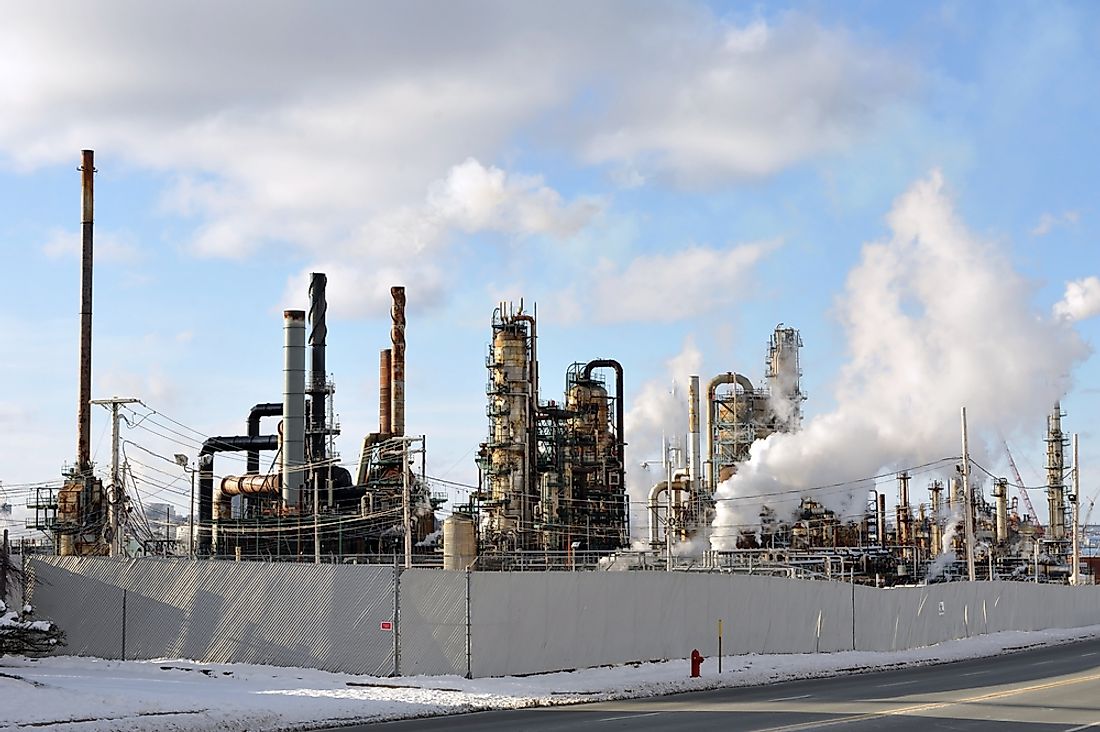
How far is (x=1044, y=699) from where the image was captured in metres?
25.3

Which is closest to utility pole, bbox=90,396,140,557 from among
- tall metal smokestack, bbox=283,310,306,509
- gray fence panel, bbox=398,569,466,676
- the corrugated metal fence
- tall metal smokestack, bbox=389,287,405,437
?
the corrugated metal fence

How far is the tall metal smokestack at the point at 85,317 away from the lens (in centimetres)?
5744

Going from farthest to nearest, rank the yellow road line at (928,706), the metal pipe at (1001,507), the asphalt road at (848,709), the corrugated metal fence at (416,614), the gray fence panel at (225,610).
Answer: the metal pipe at (1001,507)
the gray fence panel at (225,610)
the corrugated metal fence at (416,614)
the asphalt road at (848,709)
the yellow road line at (928,706)

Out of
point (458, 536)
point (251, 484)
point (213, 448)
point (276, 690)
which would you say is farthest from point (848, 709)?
point (213, 448)

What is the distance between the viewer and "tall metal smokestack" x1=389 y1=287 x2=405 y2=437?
240ft

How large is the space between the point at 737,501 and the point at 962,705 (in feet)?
152

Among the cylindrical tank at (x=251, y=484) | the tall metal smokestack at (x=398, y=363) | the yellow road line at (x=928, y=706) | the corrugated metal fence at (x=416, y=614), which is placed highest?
the tall metal smokestack at (x=398, y=363)

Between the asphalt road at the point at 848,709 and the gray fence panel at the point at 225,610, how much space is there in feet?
20.6

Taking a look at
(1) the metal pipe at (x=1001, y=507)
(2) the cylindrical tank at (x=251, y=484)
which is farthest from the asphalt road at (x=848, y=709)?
(1) the metal pipe at (x=1001, y=507)

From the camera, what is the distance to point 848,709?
23625 mm

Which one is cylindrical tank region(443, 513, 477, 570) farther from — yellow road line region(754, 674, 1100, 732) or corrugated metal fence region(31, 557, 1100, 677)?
yellow road line region(754, 674, 1100, 732)

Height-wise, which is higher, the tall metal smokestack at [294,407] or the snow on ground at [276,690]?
the tall metal smokestack at [294,407]

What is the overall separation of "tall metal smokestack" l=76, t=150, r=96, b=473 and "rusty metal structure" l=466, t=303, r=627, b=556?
67.0 ft

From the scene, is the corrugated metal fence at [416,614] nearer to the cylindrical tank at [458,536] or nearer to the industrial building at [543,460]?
the cylindrical tank at [458,536]
